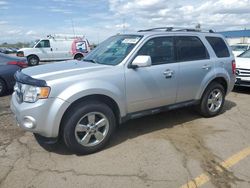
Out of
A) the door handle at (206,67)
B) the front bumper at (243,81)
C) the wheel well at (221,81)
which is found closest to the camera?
the door handle at (206,67)

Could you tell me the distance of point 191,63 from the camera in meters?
5.20

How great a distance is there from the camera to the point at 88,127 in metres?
4.02

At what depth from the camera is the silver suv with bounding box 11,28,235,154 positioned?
3.73m

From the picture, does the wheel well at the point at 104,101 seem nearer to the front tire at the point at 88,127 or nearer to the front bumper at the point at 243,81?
the front tire at the point at 88,127

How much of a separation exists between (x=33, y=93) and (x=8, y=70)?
208 inches

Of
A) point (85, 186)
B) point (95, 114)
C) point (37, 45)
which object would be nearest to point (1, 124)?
point (95, 114)

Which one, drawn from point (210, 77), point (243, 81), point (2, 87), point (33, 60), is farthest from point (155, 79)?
point (33, 60)

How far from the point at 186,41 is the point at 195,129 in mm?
1717

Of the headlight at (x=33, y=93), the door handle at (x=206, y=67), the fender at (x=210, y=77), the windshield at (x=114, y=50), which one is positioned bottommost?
the fender at (x=210, y=77)

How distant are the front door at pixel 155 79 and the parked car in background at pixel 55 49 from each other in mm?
14778

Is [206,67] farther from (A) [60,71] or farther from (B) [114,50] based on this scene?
(A) [60,71]

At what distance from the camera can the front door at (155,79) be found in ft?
14.4

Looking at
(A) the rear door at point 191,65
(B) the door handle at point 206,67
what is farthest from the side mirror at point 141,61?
(B) the door handle at point 206,67

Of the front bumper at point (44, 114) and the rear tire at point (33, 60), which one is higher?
the front bumper at point (44, 114)
